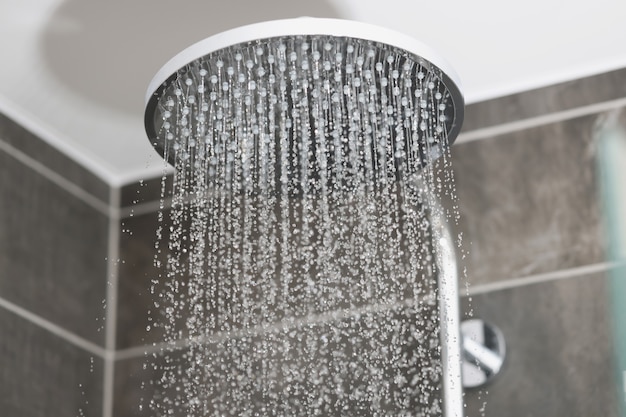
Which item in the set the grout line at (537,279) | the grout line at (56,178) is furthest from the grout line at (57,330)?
the grout line at (537,279)

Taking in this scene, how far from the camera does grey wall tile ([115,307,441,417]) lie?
210 centimetres

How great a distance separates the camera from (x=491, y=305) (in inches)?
84.4

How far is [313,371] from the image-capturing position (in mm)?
2182

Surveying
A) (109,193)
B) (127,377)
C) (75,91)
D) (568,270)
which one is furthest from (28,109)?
(568,270)

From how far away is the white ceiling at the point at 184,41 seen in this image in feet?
6.70

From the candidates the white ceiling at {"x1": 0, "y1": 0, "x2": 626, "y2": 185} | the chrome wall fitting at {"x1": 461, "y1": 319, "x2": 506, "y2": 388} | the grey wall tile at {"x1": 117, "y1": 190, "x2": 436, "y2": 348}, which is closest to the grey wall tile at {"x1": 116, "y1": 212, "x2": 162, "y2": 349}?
the grey wall tile at {"x1": 117, "y1": 190, "x2": 436, "y2": 348}

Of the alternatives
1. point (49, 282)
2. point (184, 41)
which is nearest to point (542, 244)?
point (184, 41)

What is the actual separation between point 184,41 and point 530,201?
697 millimetres

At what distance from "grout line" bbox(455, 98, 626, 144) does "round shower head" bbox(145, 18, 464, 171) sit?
0.33 m

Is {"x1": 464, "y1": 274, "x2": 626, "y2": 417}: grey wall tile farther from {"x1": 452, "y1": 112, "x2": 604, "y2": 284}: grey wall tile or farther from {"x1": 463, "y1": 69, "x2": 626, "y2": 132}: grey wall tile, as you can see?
{"x1": 463, "y1": 69, "x2": 626, "y2": 132}: grey wall tile

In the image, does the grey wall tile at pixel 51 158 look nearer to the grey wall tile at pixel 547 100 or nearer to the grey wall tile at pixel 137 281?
the grey wall tile at pixel 137 281

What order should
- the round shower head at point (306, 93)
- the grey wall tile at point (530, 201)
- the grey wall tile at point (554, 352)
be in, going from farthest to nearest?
the grey wall tile at point (530, 201), the grey wall tile at point (554, 352), the round shower head at point (306, 93)

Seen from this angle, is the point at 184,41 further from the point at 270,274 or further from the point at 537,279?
the point at 537,279

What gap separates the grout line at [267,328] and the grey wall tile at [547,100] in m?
0.39
